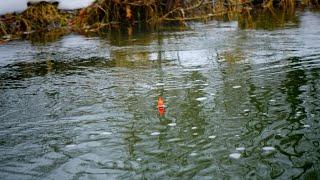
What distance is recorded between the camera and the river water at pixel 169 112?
3.10 metres

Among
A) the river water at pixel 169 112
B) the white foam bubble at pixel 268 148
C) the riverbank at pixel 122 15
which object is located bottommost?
the white foam bubble at pixel 268 148

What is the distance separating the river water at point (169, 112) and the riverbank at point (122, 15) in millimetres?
4476

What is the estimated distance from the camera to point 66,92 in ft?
17.3

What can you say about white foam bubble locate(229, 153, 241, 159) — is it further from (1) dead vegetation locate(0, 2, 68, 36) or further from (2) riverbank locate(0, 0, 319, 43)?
(1) dead vegetation locate(0, 2, 68, 36)

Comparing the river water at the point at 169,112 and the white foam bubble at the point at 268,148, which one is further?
the white foam bubble at the point at 268,148

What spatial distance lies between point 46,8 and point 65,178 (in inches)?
386

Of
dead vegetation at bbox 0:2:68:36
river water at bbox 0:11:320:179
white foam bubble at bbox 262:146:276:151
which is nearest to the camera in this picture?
river water at bbox 0:11:320:179

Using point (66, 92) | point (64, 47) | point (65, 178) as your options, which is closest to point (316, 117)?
point (65, 178)

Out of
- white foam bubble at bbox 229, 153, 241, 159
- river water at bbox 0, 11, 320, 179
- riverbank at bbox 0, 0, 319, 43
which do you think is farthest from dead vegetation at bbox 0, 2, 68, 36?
white foam bubble at bbox 229, 153, 241, 159

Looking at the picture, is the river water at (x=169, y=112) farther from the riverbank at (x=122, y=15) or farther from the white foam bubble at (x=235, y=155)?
the riverbank at (x=122, y=15)

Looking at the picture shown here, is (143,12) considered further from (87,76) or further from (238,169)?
(238,169)

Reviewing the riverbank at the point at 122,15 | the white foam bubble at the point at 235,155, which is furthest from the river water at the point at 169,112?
the riverbank at the point at 122,15

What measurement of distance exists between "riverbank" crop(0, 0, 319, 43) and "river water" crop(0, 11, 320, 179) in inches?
176

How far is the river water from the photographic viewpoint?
3.10m
